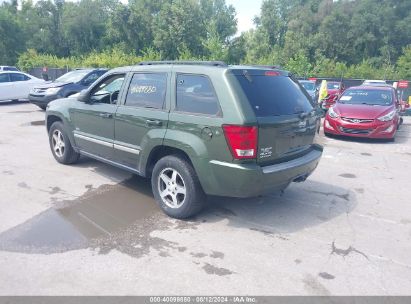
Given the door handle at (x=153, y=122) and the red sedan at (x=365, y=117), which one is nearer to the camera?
the door handle at (x=153, y=122)

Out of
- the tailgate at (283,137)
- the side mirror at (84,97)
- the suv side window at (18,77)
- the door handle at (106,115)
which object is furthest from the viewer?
the suv side window at (18,77)

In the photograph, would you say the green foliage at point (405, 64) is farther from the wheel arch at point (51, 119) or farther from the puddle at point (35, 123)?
the wheel arch at point (51, 119)

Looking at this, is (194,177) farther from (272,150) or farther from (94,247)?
(94,247)

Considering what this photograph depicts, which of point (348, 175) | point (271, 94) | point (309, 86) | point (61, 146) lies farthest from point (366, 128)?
point (309, 86)

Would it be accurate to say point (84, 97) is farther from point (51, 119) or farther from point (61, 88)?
point (61, 88)

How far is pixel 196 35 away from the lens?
44.4 meters

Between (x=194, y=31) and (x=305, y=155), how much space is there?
1670 inches

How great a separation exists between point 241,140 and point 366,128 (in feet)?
22.1

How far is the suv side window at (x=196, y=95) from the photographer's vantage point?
4.02 meters

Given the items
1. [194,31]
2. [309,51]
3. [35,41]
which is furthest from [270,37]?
[35,41]

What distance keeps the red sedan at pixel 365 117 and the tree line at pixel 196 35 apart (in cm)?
2722

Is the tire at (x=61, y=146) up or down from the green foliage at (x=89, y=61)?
down

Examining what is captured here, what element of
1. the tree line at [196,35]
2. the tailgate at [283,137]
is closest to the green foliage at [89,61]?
the tree line at [196,35]

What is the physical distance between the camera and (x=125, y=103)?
197 inches
